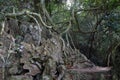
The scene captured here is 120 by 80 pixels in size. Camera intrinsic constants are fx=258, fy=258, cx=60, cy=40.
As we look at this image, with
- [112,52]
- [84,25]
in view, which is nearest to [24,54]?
[112,52]

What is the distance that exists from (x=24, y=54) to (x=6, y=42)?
563 mm

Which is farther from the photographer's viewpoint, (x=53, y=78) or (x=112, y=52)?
(x=112, y=52)

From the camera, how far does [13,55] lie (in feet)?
19.0

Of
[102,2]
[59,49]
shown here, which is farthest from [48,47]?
[102,2]

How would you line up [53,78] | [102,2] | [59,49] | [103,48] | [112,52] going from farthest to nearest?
1. [103,48]
2. [102,2]
3. [59,49]
4. [112,52]
5. [53,78]

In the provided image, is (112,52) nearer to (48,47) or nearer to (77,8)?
(48,47)

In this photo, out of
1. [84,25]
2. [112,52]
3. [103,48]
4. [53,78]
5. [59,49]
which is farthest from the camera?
[84,25]

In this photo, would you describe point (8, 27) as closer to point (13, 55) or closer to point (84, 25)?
point (13, 55)

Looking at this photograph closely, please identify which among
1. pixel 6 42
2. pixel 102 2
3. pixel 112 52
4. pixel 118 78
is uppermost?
pixel 102 2

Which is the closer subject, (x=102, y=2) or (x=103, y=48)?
(x=102, y=2)

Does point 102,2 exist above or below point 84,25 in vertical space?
above

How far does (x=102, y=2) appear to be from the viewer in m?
7.36

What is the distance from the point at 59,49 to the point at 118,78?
5.92ft

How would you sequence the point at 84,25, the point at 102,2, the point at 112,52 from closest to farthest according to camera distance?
the point at 112,52 → the point at 102,2 → the point at 84,25
